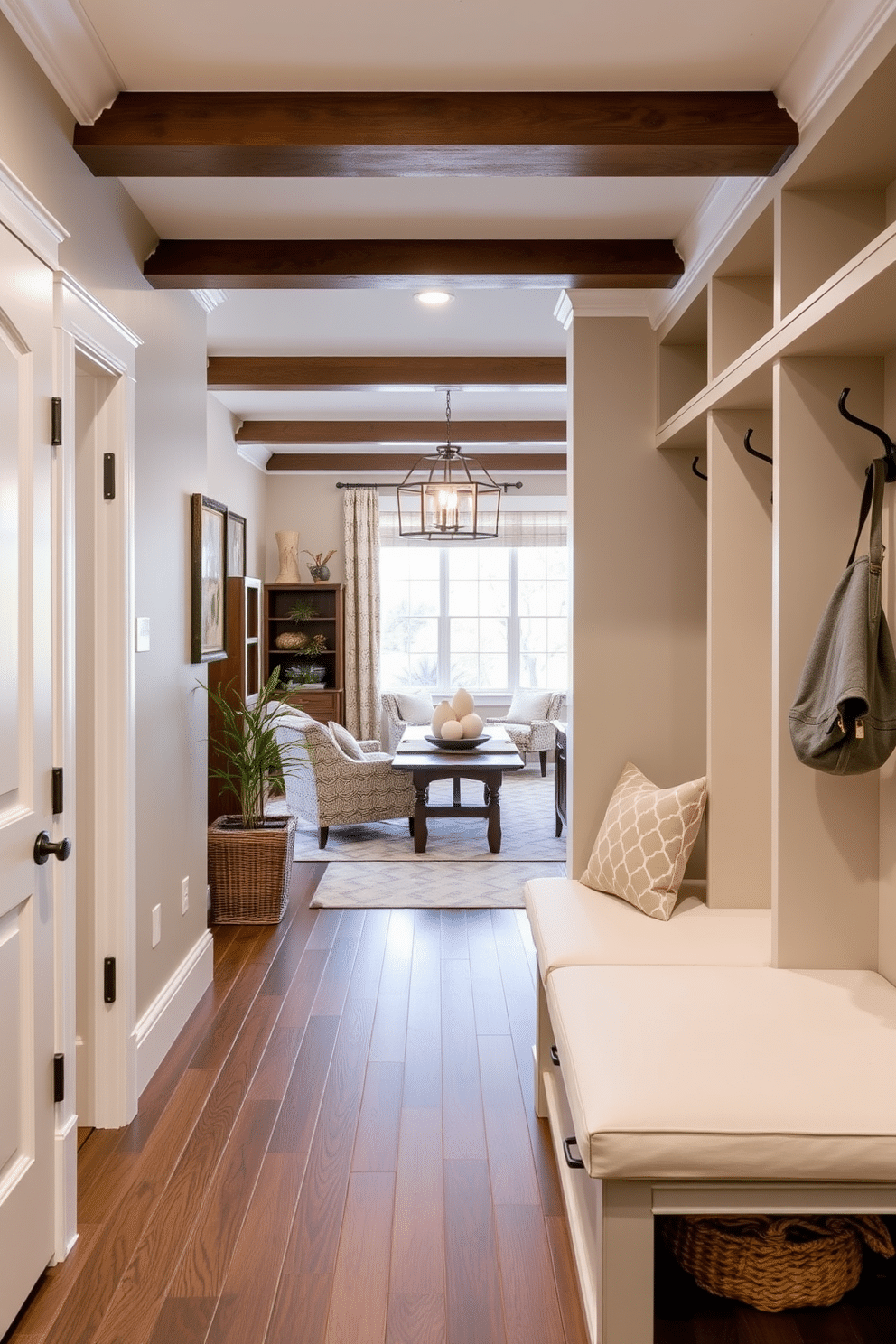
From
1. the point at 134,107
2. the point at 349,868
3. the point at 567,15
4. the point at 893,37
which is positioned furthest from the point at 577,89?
the point at 349,868

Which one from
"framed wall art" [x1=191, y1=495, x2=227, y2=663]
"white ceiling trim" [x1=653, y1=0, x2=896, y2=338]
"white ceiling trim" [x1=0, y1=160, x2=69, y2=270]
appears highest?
"white ceiling trim" [x1=653, y1=0, x2=896, y2=338]

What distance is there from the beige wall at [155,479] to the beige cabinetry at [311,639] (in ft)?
15.2

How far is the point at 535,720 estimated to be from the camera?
8.78 metres

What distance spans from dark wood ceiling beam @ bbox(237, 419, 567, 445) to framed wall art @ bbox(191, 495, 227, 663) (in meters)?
2.98

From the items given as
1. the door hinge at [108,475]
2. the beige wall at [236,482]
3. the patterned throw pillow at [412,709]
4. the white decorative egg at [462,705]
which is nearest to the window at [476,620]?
the patterned throw pillow at [412,709]

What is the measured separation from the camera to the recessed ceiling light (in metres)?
3.89

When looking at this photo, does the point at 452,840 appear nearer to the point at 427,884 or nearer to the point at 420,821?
the point at 420,821

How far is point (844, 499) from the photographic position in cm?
226

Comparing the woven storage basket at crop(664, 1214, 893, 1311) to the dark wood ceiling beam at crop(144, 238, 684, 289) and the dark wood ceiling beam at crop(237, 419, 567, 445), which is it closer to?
the dark wood ceiling beam at crop(144, 238, 684, 289)

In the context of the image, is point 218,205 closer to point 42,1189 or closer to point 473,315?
point 473,315

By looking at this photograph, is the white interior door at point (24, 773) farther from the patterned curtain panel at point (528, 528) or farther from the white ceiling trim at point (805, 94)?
the patterned curtain panel at point (528, 528)

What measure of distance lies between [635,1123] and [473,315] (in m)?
3.53

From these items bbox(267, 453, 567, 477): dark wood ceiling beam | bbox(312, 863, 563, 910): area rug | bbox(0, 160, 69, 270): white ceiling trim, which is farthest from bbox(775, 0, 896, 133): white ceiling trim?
bbox(267, 453, 567, 477): dark wood ceiling beam

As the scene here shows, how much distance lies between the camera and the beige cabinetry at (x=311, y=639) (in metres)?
8.45
